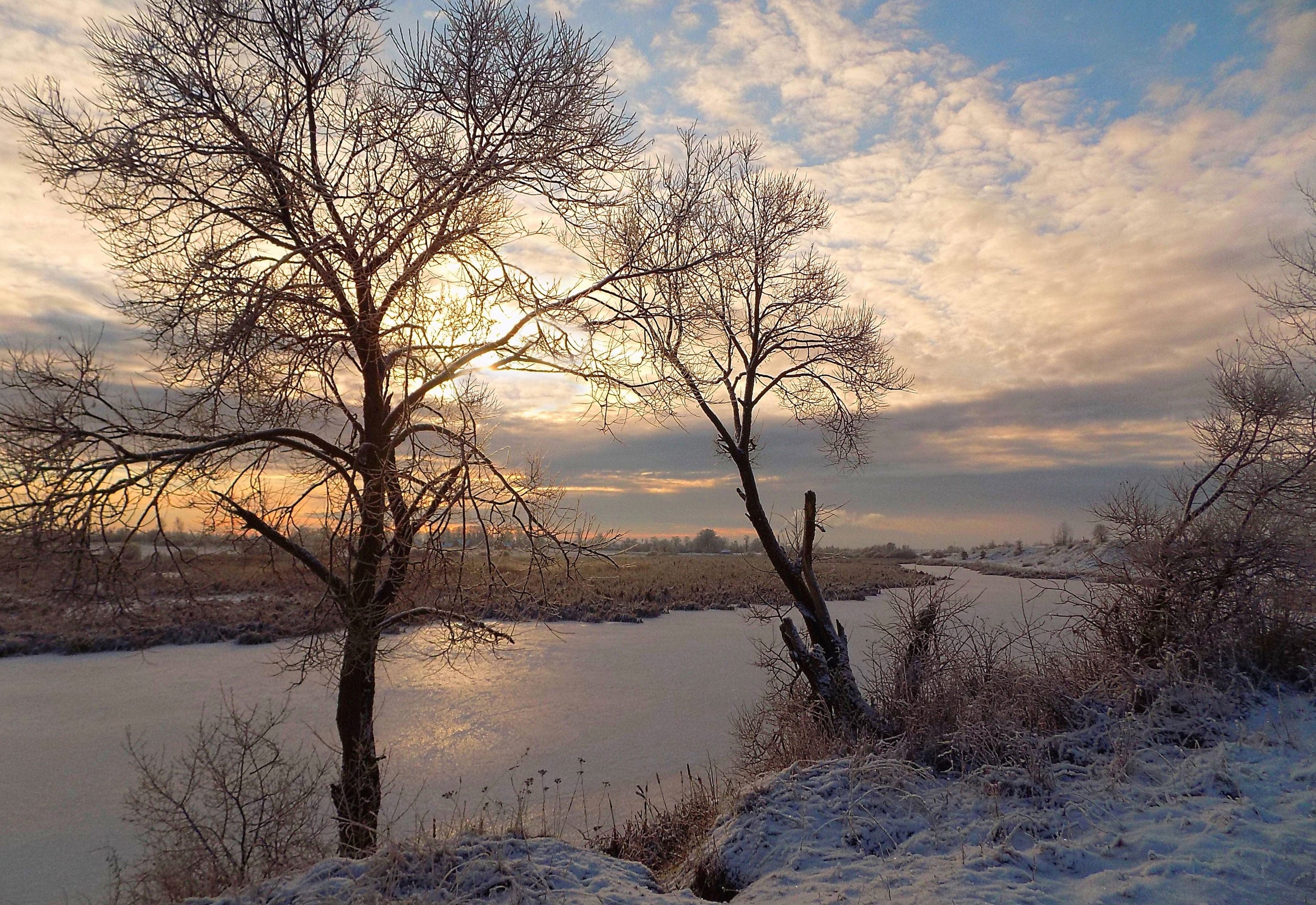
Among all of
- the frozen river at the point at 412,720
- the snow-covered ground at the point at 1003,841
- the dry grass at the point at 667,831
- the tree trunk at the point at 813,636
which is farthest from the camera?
the frozen river at the point at 412,720

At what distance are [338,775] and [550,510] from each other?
5439 millimetres

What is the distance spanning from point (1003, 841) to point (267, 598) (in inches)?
953

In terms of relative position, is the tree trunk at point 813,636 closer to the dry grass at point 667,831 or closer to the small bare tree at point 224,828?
the dry grass at point 667,831

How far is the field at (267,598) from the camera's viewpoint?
5.72 m

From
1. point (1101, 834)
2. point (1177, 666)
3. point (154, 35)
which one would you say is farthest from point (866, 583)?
point (154, 35)

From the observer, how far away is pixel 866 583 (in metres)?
38.2

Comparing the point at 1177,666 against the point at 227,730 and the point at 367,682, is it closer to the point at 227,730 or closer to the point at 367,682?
the point at 367,682

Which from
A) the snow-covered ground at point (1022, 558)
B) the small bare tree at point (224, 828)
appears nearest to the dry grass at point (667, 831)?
the small bare tree at point (224, 828)

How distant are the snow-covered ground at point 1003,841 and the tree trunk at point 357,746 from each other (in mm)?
2419

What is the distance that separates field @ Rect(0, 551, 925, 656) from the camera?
5.72m

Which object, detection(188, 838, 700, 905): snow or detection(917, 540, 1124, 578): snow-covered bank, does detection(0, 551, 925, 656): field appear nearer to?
detection(188, 838, 700, 905): snow

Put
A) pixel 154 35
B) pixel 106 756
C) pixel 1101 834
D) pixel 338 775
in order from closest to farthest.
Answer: pixel 1101 834
pixel 154 35
pixel 338 775
pixel 106 756

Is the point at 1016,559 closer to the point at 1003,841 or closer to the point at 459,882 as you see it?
the point at 1003,841

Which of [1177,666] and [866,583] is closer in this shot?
[1177,666]
